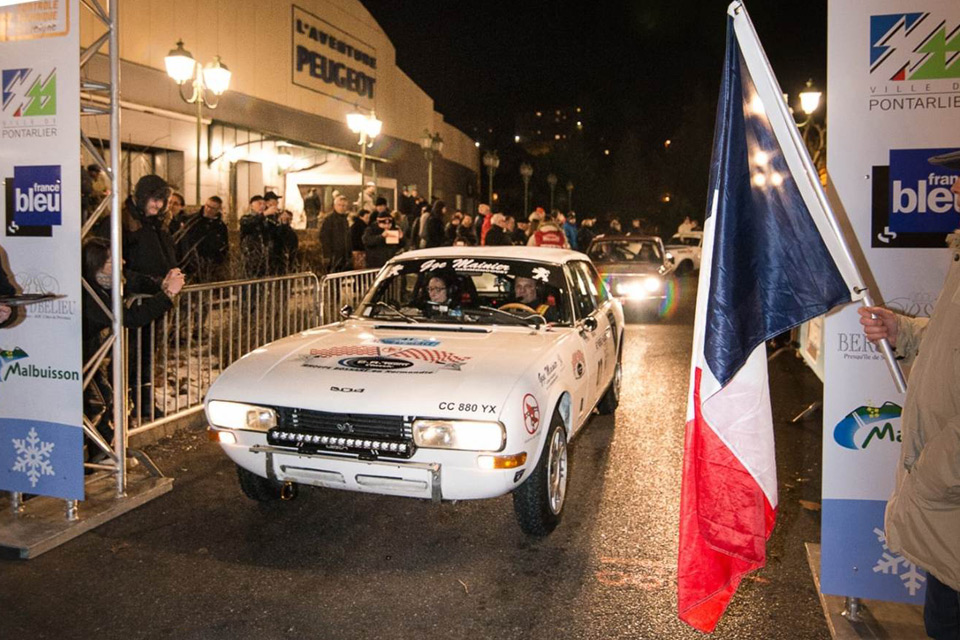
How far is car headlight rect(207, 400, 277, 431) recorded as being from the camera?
16.5 feet

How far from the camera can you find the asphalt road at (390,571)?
4.12m

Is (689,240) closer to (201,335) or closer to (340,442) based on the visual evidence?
(201,335)

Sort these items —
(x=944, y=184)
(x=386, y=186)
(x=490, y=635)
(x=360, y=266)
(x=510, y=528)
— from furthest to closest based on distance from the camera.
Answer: (x=386, y=186) → (x=360, y=266) → (x=510, y=528) → (x=490, y=635) → (x=944, y=184)

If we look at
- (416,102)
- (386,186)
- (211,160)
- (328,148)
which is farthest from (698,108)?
(211,160)

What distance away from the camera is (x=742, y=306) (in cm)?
332

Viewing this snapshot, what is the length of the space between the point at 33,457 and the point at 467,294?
3235mm

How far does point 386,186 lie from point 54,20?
2483 cm

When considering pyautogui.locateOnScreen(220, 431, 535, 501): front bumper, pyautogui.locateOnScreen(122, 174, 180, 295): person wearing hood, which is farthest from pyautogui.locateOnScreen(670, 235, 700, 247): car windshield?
pyautogui.locateOnScreen(220, 431, 535, 501): front bumper

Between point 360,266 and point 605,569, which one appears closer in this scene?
point 605,569

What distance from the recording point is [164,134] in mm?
17156

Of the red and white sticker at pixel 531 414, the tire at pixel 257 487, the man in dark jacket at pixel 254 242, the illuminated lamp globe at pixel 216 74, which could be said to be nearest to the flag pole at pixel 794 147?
the red and white sticker at pixel 531 414

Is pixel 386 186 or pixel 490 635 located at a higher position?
pixel 386 186

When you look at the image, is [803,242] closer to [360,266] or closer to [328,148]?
[360,266]

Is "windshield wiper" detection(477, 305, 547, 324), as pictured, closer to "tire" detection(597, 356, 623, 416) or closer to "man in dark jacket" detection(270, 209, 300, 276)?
"tire" detection(597, 356, 623, 416)
